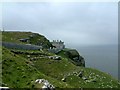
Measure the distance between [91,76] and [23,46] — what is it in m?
22.0

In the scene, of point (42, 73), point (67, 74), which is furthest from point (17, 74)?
point (67, 74)

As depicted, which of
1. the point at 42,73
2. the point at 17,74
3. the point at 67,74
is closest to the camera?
the point at 17,74

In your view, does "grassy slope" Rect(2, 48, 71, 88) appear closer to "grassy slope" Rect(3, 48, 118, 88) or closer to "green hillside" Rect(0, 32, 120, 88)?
"green hillside" Rect(0, 32, 120, 88)

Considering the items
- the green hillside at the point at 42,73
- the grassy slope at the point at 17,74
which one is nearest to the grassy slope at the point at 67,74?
the green hillside at the point at 42,73

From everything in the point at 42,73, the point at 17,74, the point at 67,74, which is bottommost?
the point at 67,74

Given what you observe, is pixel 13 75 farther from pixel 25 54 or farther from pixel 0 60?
pixel 25 54

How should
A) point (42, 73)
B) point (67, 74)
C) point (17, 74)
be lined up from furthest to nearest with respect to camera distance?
point (67, 74), point (42, 73), point (17, 74)

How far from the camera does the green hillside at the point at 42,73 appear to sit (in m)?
51.7

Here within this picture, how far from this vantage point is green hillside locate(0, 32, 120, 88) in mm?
51719

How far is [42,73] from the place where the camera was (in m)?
63.0

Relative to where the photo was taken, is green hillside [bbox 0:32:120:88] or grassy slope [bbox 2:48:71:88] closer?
grassy slope [bbox 2:48:71:88]

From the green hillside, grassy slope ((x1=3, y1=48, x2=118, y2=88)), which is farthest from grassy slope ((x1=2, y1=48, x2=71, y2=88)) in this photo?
grassy slope ((x1=3, y1=48, x2=118, y2=88))

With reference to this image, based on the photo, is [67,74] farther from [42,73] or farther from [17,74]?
[17,74]

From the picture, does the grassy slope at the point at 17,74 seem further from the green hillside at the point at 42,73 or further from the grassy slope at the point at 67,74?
the grassy slope at the point at 67,74
